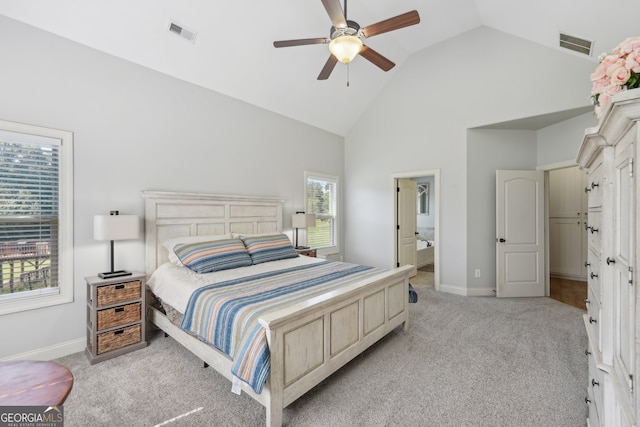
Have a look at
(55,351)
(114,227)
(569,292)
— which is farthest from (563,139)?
(55,351)

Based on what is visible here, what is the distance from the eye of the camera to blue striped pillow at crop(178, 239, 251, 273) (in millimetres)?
2990

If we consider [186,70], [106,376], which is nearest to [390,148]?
[186,70]

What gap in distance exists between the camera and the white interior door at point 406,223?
18.0ft

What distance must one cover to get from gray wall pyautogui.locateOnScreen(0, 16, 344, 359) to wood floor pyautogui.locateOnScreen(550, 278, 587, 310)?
4.96 m

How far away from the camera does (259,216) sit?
4402 millimetres

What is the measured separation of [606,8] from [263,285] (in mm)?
3949

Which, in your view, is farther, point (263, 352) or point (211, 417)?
point (211, 417)

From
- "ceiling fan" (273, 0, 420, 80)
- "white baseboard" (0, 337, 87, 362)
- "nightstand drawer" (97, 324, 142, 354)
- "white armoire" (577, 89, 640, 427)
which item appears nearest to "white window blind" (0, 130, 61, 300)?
"white baseboard" (0, 337, 87, 362)

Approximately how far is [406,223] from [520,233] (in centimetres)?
185

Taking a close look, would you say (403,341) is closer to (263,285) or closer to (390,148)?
(263,285)

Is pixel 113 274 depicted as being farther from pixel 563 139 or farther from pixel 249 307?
pixel 563 139

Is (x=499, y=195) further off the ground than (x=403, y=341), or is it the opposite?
(x=499, y=195)

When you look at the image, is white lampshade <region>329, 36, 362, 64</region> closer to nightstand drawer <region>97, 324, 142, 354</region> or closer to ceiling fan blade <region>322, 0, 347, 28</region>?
ceiling fan blade <region>322, 0, 347, 28</region>

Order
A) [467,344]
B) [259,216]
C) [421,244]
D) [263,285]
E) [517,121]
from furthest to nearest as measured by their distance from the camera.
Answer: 1. [421,244]
2. [259,216]
3. [517,121]
4. [467,344]
5. [263,285]
